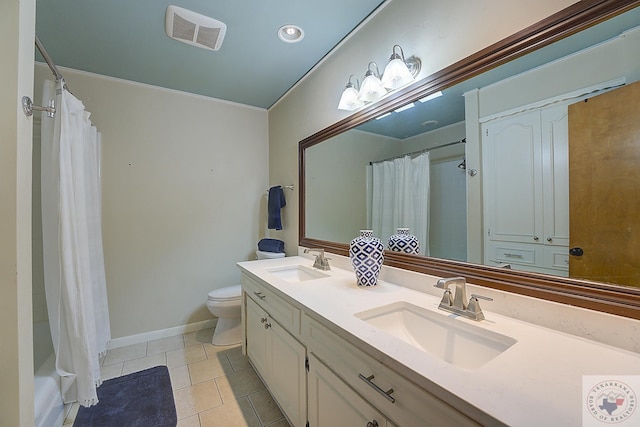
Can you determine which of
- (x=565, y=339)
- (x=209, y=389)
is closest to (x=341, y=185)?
(x=565, y=339)

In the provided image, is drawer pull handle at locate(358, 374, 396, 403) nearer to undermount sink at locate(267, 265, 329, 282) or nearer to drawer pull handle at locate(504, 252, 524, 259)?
drawer pull handle at locate(504, 252, 524, 259)

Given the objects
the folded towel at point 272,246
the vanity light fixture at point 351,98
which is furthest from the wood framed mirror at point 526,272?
the folded towel at point 272,246

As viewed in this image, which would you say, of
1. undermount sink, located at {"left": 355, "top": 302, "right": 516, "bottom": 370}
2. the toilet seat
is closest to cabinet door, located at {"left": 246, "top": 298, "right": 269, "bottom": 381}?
the toilet seat

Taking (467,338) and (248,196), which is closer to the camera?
(467,338)

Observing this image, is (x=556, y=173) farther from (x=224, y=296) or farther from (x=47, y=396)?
(x=47, y=396)

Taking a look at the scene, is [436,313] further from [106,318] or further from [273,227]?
[106,318]

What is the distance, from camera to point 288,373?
4.30ft

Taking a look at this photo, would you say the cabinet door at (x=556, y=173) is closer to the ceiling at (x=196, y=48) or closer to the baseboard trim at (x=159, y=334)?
the ceiling at (x=196, y=48)

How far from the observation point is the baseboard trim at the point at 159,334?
232 centimetres

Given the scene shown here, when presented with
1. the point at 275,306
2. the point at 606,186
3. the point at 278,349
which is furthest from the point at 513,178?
the point at 278,349

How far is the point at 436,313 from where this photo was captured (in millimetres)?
1020

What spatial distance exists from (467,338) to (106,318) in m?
2.33

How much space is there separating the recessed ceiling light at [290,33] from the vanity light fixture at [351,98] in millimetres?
455

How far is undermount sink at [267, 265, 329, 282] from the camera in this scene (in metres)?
1.83
